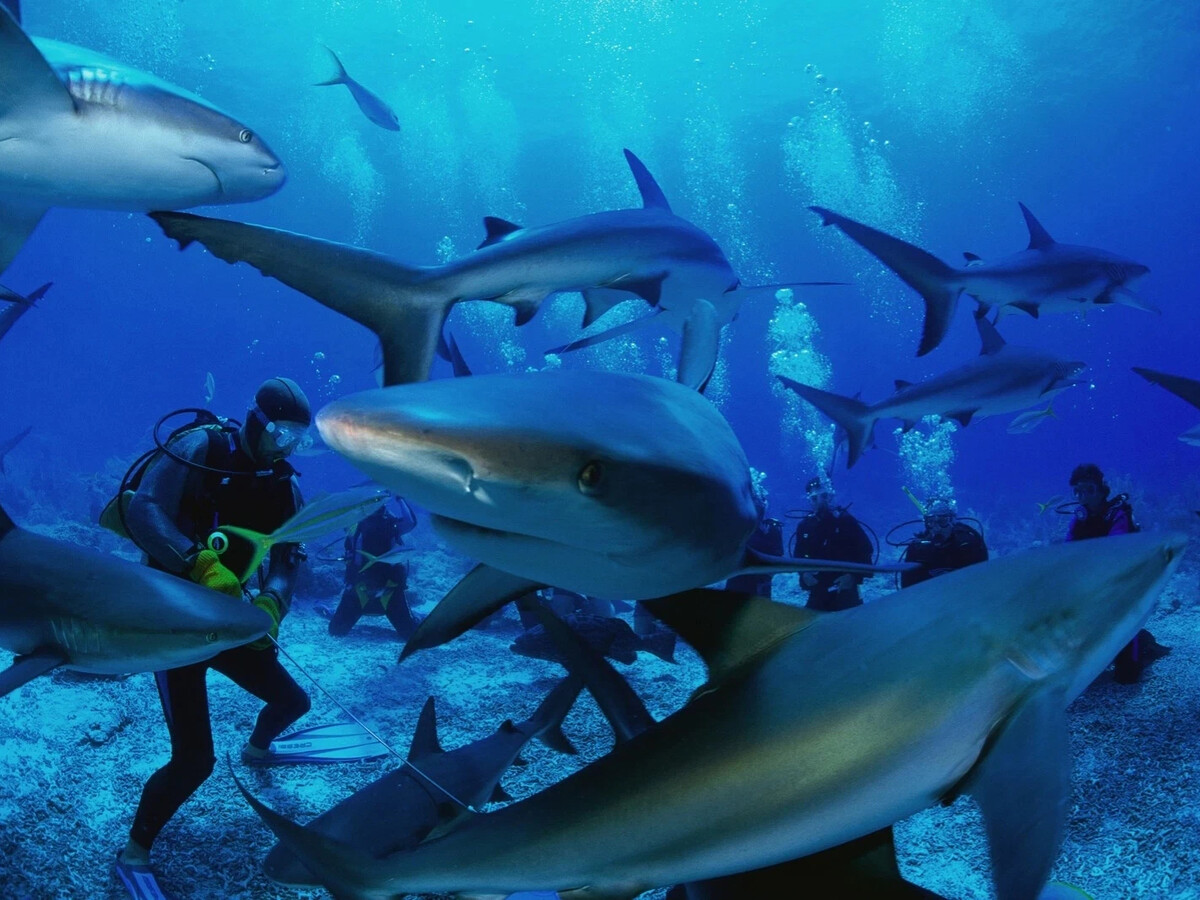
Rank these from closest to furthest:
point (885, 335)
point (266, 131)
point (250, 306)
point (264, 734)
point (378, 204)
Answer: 1. point (264, 734)
2. point (266, 131)
3. point (378, 204)
4. point (250, 306)
5. point (885, 335)

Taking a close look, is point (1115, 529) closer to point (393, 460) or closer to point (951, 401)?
point (951, 401)

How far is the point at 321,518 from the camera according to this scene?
299 centimetres

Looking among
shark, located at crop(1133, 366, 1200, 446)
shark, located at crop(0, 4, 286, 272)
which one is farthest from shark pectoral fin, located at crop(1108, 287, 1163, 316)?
shark, located at crop(0, 4, 286, 272)

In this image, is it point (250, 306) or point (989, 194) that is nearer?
point (989, 194)

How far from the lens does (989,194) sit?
6147 cm

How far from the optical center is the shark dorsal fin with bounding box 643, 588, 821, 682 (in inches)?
58.4

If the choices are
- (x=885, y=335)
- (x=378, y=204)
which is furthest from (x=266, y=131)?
(x=885, y=335)

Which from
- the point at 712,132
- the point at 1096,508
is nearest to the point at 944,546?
→ the point at 1096,508

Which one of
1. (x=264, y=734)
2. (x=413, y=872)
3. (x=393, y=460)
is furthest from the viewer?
(x=264, y=734)

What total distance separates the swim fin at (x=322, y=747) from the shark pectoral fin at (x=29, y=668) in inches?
98.0

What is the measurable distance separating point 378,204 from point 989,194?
5865 centimetres

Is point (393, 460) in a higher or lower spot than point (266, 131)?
lower

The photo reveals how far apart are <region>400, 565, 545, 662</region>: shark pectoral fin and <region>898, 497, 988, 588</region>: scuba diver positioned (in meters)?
6.34

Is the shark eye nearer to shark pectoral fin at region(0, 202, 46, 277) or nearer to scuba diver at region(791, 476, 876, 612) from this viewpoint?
shark pectoral fin at region(0, 202, 46, 277)
